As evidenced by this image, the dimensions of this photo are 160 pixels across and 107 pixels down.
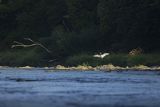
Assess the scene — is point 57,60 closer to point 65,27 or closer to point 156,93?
point 65,27

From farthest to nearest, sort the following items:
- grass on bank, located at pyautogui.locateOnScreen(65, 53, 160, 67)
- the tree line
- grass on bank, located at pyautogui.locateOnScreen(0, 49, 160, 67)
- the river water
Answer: the tree line, grass on bank, located at pyautogui.locateOnScreen(0, 49, 160, 67), grass on bank, located at pyautogui.locateOnScreen(65, 53, 160, 67), the river water

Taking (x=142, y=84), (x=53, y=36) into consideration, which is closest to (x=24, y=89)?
(x=142, y=84)

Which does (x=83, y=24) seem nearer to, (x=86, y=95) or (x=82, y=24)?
(x=82, y=24)

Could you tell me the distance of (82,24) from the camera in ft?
251

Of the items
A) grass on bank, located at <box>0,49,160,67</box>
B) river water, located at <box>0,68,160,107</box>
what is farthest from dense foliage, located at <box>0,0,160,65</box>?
river water, located at <box>0,68,160,107</box>

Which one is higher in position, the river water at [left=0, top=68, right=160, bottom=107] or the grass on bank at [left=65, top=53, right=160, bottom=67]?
the grass on bank at [left=65, top=53, right=160, bottom=67]

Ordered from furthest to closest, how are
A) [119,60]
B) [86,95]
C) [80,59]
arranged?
1. [80,59]
2. [119,60]
3. [86,95]

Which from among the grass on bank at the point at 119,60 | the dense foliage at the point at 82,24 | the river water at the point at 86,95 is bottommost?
the river water at the point at 86,95

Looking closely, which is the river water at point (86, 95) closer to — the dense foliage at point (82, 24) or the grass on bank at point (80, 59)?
the grass on bank at point (80, 59)

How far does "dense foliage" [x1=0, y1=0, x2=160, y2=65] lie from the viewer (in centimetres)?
6129

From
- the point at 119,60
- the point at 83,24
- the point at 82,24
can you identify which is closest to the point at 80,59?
the point at 119,60

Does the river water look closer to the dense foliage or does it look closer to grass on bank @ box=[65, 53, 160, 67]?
grass on bank @ box=[65, 53, 160, 67]

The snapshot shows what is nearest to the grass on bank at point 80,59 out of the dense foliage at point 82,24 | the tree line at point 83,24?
the dense foliage at point 82,24

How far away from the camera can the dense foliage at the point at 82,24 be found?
201 ft
